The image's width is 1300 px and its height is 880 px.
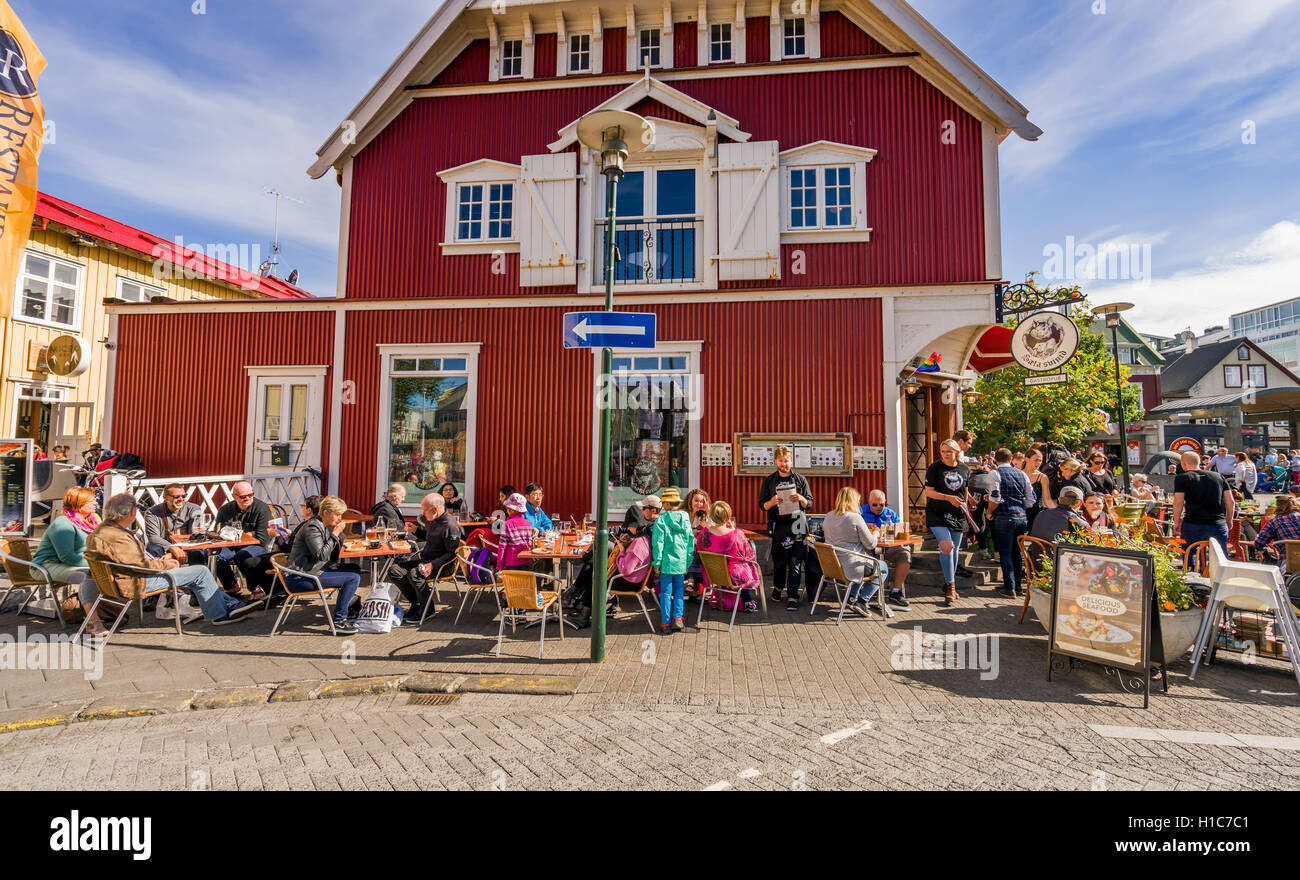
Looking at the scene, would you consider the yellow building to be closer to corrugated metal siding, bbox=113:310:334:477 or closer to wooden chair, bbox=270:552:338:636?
corrugated metal siding, bbox=113:310:334:477

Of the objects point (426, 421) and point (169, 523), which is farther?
point (426, 421)

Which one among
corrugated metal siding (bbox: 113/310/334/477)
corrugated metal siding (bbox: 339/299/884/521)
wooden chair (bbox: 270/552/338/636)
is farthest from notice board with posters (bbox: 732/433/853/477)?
corrugated metal siding (bbox: 113/310/334/477)

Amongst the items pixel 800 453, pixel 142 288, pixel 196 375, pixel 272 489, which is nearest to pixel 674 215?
pixel 800 453

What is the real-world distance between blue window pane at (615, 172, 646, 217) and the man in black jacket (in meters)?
5.13

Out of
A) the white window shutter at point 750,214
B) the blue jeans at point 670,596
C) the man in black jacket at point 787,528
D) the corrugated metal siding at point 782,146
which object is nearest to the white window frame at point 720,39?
the corrugated metal siding at point 782,146

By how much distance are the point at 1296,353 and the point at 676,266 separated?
9926 cm

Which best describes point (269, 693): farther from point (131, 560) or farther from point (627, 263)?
point (627, 263)

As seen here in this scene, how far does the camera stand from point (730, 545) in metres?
6.83

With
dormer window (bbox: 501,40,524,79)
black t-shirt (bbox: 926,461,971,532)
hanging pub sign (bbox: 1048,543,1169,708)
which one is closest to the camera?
hanging pub sign (bbox: 1048,543,1169,708)

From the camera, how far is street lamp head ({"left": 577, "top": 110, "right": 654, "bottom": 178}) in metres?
5.08

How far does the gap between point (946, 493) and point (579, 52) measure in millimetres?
9565

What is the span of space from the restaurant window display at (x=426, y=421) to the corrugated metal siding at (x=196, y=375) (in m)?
1.40
